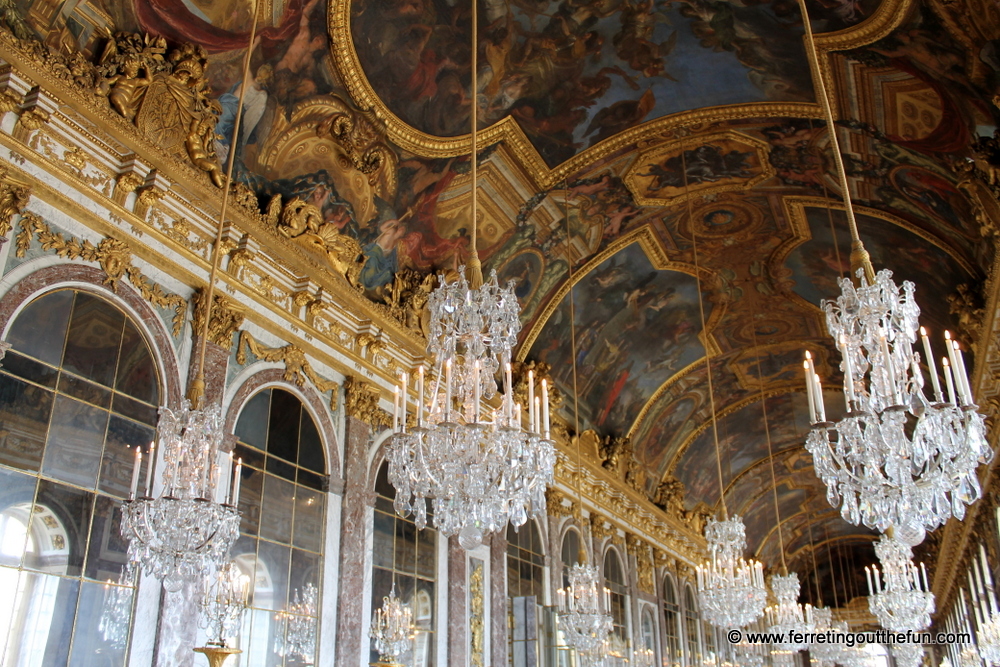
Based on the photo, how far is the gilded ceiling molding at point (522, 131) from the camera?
9758 mm

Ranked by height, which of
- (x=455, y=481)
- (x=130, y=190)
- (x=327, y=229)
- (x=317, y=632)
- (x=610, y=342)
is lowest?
(x=317, y=632)

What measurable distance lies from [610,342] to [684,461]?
8341 mm

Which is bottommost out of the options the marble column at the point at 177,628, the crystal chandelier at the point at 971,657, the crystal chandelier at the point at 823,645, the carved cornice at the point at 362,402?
the marble column at the point at 177,628

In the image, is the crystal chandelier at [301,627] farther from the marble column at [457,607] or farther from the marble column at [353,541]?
the marble column at [457,607]

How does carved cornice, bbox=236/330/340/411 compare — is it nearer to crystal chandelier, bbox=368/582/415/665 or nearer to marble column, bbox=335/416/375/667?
marble column, bbox=335/416/375/667

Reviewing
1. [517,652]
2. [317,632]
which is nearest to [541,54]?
[317,632]

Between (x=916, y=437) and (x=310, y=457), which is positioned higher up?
(x=310, y=457)

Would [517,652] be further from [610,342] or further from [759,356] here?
[759,356]

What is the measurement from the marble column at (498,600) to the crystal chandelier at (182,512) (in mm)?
7638

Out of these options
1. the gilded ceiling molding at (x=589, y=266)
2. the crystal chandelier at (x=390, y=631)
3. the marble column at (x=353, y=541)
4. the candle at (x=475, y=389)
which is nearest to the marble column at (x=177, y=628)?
the marble column at (x=353, y=541)

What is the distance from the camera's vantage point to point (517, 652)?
45.5 ft

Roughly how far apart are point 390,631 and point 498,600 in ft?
11.9

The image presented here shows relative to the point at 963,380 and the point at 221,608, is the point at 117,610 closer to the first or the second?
the point at 221,608

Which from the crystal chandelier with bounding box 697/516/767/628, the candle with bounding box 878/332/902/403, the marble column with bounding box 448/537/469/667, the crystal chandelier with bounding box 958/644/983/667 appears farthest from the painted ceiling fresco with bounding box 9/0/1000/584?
the crystal chandelier with bounding box 958/644/983/667
